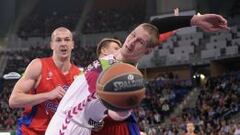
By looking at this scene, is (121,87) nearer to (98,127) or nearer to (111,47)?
(98,127)

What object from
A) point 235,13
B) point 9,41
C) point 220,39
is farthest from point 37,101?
point 9,41

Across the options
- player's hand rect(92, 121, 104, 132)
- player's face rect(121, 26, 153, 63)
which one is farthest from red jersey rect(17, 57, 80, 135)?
player's face rect(121, 26, 153, 63)

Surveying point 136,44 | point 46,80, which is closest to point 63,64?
Result: point 46,80

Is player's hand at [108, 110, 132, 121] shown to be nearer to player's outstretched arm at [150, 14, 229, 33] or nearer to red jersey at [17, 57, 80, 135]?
player's outstretched arm at [150, 14, 229, 33]

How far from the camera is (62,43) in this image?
15.3ft

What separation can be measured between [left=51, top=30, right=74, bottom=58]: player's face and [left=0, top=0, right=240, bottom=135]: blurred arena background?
1141 cm

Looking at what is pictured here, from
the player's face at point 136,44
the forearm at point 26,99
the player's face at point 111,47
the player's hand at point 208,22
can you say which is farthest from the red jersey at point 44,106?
the player's hand at point 208,22

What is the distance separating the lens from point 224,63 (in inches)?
1018

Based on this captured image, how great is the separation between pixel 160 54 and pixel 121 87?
77.4ft

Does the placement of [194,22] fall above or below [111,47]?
above

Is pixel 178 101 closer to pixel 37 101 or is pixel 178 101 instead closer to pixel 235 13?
pixel 235 13

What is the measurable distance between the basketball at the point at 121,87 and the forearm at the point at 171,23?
0.77 m

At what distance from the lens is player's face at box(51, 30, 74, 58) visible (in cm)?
467

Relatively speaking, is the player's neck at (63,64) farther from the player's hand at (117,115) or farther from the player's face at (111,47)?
the player's hand at (117,115)
